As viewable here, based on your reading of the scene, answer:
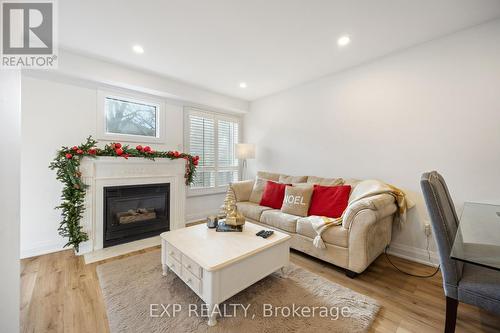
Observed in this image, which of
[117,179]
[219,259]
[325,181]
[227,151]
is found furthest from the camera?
[227,151]

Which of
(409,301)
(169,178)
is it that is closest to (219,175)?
(169,178)

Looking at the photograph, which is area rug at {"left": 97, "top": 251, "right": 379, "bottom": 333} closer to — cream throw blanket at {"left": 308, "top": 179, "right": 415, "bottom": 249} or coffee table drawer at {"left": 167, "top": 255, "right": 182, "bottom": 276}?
coffee table drawer at {"left": 167, "top": 255, "right": 182, "bottom": 276}

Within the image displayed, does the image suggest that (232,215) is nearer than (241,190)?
Yes

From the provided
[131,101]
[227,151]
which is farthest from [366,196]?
[131,101]

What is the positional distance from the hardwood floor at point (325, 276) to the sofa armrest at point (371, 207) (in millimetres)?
580

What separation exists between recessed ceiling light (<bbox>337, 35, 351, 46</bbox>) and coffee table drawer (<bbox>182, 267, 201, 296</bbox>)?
2738 millimetres

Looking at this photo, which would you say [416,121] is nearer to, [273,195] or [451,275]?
[451,275]

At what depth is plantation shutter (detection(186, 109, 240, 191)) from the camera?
3882 millimetres

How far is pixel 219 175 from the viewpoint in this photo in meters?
4.27

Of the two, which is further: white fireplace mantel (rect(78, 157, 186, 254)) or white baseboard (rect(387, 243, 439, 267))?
white fireplace mantel (rect(78, 157, 186, 254))

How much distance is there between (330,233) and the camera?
6.82 feet

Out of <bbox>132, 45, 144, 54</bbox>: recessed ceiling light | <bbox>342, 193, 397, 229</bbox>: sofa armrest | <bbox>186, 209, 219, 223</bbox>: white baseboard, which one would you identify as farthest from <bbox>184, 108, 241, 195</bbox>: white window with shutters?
<bbox>342, 193, 397, 229</bbox>: sofa armrest

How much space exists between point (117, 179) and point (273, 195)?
221 cm

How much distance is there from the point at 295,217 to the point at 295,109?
2.00 metres
